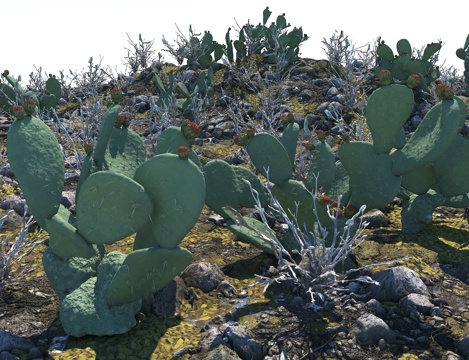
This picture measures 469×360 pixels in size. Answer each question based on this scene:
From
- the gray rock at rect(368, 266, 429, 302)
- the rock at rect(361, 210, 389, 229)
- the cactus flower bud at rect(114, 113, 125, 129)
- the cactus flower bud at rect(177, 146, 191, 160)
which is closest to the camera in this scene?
the cactus flower bud at rect(177, 146, 191, 160)

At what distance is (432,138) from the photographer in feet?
12.8

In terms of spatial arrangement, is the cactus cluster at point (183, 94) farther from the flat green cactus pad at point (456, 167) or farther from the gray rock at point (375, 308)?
the gray rock at point (375, 308)

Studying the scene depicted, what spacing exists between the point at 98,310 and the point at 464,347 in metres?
1.84

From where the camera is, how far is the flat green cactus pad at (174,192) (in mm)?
2832

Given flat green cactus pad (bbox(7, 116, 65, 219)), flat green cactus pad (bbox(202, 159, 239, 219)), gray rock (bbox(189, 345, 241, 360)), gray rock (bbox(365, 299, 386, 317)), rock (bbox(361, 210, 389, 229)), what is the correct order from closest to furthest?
gray rock (bbox(189, 345, 241, 360)) → flat green cactus pad (bbox(7, 116, 65, 219)) → gray rock (bbox(365, 299, 386, 317)) → flat green cactus pad (bbox(202, 159, 239, 219)) → rock (bbox(361, 210, 389, 229))

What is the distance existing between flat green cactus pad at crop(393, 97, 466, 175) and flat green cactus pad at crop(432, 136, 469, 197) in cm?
33

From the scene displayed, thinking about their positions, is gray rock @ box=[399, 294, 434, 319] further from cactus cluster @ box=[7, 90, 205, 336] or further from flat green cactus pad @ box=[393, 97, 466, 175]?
cactus cluster @ box=[7, 90, 205, 336]

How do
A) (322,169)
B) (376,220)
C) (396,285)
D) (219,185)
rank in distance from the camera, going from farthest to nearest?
(376,220) < (322,169) < (219,185) < (396,285)

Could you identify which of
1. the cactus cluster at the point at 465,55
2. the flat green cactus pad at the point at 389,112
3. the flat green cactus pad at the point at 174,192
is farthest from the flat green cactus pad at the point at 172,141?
the cactus cluster at the point at 465,55

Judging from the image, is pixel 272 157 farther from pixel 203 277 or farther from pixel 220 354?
pixel 220 354

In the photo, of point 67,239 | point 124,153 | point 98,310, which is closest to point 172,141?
point 124,153

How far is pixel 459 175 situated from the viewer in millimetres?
4254

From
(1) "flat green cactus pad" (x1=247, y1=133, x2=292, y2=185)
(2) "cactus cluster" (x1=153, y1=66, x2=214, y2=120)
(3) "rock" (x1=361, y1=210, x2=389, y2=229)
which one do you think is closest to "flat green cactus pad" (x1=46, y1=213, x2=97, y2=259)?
(1) "flat green cactus pad" (x1=247, y1=133, x2=292, y2=185)

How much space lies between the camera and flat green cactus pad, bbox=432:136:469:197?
4.25 meters
